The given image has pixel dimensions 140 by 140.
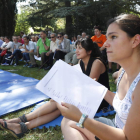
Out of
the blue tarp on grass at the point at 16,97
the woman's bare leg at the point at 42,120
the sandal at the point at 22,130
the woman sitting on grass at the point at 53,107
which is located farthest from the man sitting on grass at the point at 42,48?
the sandal at the point at 22,130

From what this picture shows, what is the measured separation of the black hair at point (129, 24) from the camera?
1057 mm

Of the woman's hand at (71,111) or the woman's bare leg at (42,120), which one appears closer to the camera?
the woman's hand at (71,111)

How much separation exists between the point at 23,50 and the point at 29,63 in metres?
0.66

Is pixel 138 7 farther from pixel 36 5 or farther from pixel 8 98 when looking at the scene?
pixel 8 98

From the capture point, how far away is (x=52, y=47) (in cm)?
640

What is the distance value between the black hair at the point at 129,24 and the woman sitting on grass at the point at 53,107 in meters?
1.15

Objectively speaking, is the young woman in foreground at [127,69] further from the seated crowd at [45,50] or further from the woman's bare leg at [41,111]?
the seated crowd at [45,50]

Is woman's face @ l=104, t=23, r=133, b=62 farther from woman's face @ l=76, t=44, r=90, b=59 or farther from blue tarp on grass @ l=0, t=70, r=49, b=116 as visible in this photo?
blue tarp on grass @ l=0, t=70, r=49, b=116

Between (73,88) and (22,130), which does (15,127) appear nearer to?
(22,130)

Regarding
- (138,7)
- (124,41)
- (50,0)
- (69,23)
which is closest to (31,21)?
(50,0)

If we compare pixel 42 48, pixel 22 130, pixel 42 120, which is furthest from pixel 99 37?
pixel 22 130

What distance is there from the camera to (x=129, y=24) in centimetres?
108

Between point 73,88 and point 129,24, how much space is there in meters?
0.59

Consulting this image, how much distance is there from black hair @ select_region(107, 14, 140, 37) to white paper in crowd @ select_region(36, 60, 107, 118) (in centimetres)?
42
